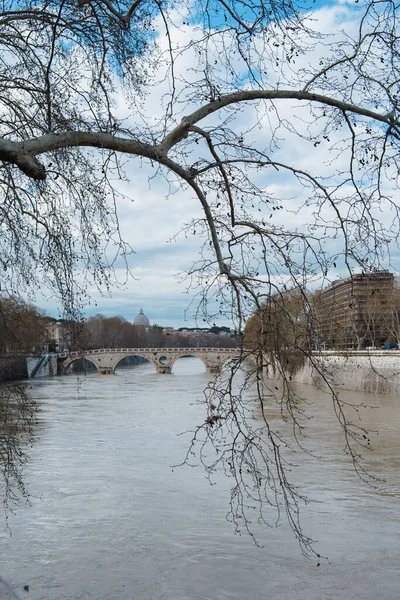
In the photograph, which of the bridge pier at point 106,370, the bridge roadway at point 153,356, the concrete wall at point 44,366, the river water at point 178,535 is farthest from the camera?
the bridge pier at point 106,370

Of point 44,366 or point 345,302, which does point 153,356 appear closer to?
point 44,366

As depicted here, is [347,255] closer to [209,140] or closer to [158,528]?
[209,140]

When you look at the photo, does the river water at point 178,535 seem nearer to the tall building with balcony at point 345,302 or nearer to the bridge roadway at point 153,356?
the tall building with balcony at point 345,302

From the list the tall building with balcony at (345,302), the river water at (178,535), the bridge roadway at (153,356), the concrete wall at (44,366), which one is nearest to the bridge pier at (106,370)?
the bridge roadway at (153,356)

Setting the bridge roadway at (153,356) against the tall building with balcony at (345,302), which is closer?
the tall building with balcony at (345,302)

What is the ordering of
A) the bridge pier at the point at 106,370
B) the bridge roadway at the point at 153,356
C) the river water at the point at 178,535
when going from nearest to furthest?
the river water at the point at 178,535 < the bridge roadway at the point at 153,356 < the bridge pier at the point at 106,370

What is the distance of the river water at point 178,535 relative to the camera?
536 centimetres

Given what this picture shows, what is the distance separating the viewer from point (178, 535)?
664 cm

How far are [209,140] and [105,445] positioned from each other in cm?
1079

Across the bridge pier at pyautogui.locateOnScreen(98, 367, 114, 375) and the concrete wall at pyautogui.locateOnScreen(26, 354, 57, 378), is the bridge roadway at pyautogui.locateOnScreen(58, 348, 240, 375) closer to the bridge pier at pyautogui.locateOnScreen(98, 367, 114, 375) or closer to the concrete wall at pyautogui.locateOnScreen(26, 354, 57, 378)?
the bridge pier at pyautogui.locateOnScreen(98, 367, 114, 375)

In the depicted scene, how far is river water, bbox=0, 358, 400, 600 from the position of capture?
5.36 m

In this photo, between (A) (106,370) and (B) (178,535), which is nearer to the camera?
(B) (178,535)

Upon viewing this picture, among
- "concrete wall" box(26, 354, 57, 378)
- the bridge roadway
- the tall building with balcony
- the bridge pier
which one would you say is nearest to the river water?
the tall building with balcony

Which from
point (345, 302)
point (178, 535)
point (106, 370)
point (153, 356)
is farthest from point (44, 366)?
point (345, 302)
